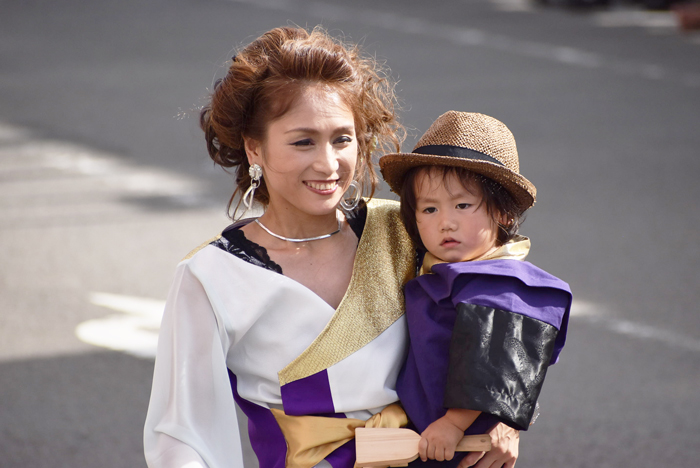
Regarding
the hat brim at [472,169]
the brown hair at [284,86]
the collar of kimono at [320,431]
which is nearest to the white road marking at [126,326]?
the brown hair at [284,86]

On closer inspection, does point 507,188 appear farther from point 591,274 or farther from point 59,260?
point 59,260

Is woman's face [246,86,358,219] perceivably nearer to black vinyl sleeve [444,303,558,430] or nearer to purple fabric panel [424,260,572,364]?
purple fabric panel [424,260,572,364]

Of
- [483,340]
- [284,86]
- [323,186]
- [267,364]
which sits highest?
[284,86]

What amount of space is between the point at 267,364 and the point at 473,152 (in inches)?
29.6

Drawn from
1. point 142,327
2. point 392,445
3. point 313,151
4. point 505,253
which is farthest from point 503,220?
point 142,327

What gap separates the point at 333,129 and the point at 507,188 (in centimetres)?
48

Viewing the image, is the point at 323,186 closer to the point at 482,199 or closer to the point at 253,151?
the point at 253,151

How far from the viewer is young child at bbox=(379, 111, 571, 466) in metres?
1.99

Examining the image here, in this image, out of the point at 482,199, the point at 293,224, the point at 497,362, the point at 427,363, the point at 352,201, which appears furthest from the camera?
the point at 352,201

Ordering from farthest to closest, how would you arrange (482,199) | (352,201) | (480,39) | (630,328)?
(480,39)
(630,328)
(352,201)
(482,199)

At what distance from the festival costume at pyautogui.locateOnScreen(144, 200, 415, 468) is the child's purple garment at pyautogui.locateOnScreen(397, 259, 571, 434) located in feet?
0.34

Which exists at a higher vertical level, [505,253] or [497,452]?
[505,253]

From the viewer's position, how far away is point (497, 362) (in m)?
1.98

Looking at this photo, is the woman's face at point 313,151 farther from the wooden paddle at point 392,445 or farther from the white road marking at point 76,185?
the white road marking at point 76,185
